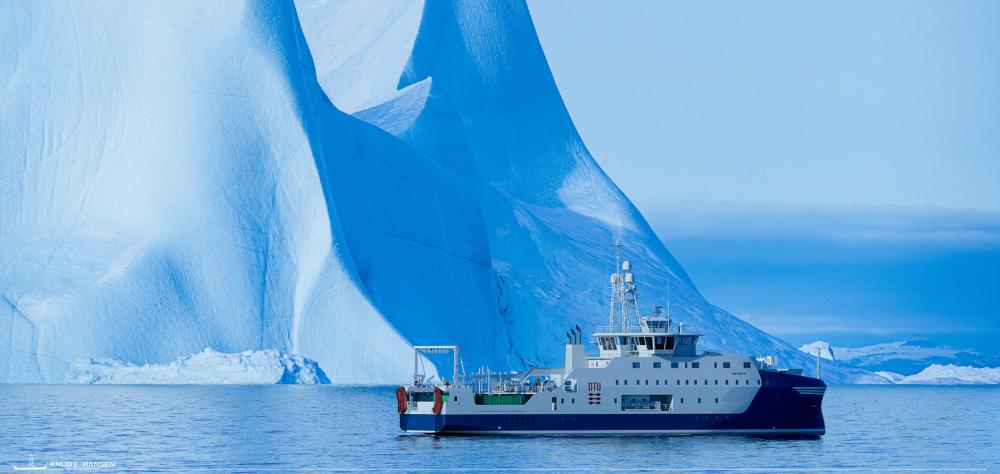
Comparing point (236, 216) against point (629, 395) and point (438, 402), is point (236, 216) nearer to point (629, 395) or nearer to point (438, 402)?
point (438, 402)

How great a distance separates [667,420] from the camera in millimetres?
39250

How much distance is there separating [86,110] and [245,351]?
14519mm

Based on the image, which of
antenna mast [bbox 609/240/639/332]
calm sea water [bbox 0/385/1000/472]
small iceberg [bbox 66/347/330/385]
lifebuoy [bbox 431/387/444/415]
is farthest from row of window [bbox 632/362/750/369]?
small iceberg [bbox 66/347/330/385]

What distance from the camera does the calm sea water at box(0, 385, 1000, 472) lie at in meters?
33.6

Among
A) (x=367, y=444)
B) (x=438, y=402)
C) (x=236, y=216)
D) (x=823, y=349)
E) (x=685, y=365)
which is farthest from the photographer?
(x=823, y=349)

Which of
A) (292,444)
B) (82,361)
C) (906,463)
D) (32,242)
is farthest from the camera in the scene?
(32,242)

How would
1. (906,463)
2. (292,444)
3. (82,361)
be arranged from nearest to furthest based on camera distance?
1. (906,463)
2. (292,444)
3. (82,361)

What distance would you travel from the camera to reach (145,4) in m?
69.2

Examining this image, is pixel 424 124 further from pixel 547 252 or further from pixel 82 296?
pixel 82 296

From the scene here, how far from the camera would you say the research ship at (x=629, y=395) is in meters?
39.2

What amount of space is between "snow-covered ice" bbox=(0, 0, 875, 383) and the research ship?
71.0 feet

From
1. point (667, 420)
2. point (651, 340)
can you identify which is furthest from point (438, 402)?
point (667, 420)

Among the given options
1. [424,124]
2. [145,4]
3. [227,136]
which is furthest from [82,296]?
[424,124]

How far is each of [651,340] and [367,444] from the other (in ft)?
23.9
